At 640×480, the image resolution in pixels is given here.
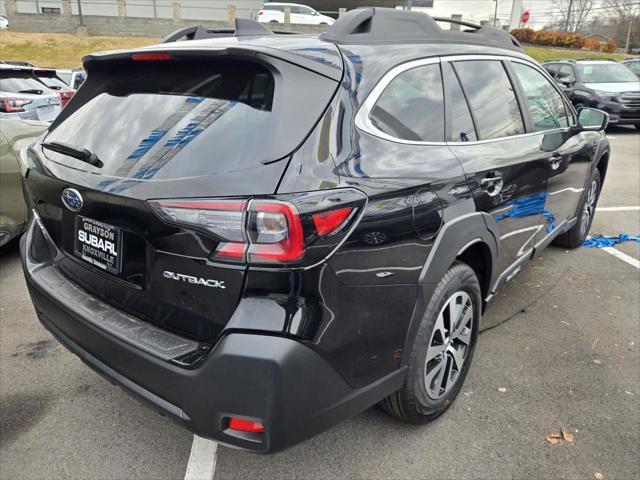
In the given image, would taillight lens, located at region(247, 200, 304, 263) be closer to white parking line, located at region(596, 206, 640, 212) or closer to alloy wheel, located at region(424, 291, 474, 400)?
alloy wheel, located at region(424, 291, 474, 400)

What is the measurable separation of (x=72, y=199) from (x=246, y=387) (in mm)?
1102

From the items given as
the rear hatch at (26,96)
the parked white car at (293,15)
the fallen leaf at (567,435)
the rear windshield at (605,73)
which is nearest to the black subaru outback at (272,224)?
the fallen leaf at (567,435)

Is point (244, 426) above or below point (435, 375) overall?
above

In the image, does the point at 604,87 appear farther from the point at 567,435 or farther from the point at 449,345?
the point at 449,345

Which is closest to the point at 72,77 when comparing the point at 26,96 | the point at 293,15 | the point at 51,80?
the point at 51,80

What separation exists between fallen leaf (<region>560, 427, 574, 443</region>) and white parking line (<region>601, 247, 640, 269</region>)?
2.74 meters

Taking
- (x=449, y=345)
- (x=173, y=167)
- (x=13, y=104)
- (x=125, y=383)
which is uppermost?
(x=173, y=167)

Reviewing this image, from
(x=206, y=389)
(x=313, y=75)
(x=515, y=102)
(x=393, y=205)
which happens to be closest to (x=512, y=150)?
(x=515, y=102)

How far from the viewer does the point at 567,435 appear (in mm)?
2520

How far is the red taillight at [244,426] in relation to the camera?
1730 mm

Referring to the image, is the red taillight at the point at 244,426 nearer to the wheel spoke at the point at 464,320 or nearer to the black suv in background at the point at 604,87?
the wheel spoke at the point at 464,320

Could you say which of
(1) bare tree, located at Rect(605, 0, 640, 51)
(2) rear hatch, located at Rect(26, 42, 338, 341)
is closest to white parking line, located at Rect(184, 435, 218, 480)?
(2) rear hatch, located at Rect(26, 42, 338, 341)

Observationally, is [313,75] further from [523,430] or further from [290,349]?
[523,430]

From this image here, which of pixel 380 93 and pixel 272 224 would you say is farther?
pixel 380 93
